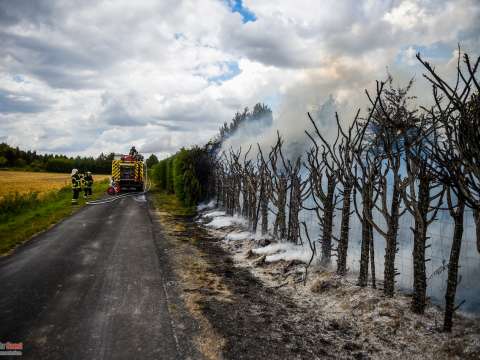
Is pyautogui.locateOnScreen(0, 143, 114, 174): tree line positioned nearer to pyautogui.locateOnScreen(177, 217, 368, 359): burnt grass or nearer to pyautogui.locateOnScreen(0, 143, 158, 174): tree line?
pyautogui.locateOnScreen(0, 143, 158, 174): tree line

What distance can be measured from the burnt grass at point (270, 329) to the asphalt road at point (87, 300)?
76 cm

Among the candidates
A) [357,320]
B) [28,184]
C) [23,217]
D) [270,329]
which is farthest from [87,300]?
[28,184]

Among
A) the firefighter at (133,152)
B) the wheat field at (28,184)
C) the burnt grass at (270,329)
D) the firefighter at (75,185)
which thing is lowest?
the burnt grass at (270,329)

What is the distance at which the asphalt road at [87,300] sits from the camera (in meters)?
4.32

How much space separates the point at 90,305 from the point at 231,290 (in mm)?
2470

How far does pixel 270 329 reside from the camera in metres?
4.86

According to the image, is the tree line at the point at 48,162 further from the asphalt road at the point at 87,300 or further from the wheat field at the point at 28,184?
the asphalt road at the point at 87,300

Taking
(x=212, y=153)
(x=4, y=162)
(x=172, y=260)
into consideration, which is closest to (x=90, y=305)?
(x=172, y=260)

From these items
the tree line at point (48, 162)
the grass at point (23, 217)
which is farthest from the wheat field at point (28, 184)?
the tree line at point (48, 162)

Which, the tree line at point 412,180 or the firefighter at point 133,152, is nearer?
the tree line at point 412,180

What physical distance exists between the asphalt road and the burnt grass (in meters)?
0.76

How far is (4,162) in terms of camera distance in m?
87.7

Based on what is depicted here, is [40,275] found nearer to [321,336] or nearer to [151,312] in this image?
[151,312]

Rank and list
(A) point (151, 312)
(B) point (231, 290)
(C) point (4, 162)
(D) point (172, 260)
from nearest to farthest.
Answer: (A) point (151, 312)
(B) point (231, 290)
(D) point (172, 260)
(C) point (4, 162)
